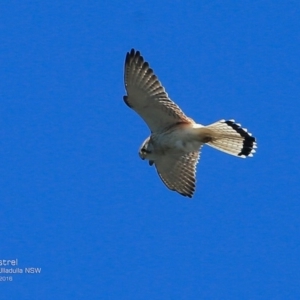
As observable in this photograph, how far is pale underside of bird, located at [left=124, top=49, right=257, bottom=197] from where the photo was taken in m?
13.4

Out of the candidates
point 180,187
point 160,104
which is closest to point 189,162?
point 180,187

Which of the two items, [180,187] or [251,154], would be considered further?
[180,187]

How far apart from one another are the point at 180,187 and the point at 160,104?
1.50m

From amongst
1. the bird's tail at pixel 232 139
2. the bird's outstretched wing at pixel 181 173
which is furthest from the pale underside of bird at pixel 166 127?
the bird's outstretched wing at pixel 181 173

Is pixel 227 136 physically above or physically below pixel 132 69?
below

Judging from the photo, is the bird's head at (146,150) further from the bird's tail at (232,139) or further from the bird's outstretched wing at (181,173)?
the bird's tail at (232,139)

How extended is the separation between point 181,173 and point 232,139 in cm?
122

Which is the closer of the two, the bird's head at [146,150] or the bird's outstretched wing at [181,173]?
the bird's head at [146,150]

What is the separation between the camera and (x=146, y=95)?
44.2ft

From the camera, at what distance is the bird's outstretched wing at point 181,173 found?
14.4 metres

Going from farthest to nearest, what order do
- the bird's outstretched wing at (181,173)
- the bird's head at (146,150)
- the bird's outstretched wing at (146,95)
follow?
→ the bird's outstretched wing at (181,173) → the bird's head at (146,150) → the bird's outstretched wing at (146,95)

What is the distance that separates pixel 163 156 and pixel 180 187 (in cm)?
63

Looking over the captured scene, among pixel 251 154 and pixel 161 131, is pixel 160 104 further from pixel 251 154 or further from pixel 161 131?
pixel 251 154

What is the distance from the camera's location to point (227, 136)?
44.2 ft
